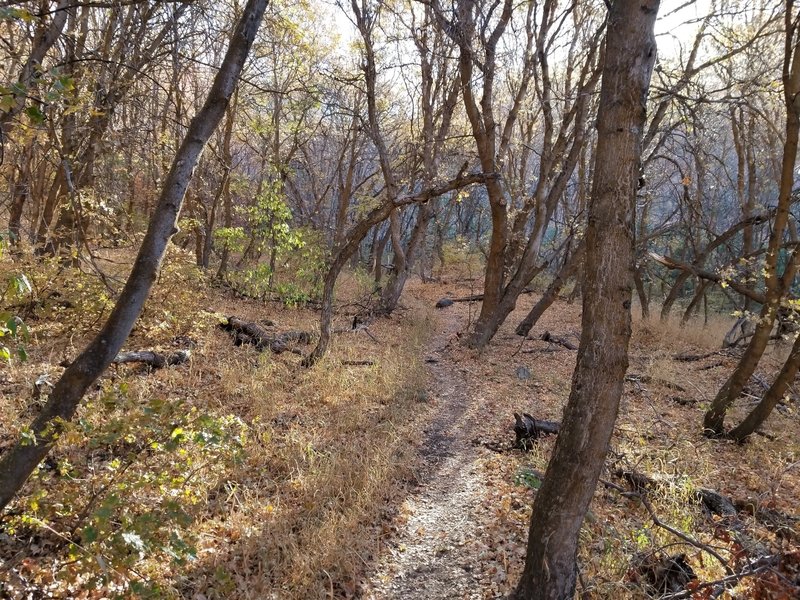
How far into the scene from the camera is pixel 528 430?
18.1ft

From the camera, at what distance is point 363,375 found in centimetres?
721

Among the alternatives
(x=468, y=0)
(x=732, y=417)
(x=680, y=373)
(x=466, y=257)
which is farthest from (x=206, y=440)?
(x=466, y=257)

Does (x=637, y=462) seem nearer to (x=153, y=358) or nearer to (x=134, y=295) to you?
(x=134, y=295)

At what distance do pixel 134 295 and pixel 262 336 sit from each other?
5.49 metres

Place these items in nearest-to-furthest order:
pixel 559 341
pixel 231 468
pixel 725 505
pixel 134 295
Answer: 1. pixel 134 295
2. pixel 725 505
3. pixel 231 468
4. pixel 559 341

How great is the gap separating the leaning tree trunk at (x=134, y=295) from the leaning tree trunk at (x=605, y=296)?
233cm

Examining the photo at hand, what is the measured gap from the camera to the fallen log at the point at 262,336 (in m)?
8.23

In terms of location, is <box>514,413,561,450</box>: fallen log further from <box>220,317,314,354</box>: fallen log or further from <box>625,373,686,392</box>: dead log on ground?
<box>220,317,314,354</box>: fallen log

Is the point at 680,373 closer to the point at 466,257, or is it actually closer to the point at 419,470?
the point at 419,470

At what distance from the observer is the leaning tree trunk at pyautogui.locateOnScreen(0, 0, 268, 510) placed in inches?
118

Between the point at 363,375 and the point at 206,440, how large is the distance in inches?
168

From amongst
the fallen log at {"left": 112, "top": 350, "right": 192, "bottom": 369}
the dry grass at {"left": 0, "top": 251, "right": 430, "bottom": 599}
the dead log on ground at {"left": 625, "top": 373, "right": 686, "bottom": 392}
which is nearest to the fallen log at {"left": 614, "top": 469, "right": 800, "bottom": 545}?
the dry grass at {"left": 0, "top": 251, "right": 430, "bottom": 599}

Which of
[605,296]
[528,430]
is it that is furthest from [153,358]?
[605,296]

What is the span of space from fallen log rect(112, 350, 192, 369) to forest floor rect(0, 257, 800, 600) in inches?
6.3
